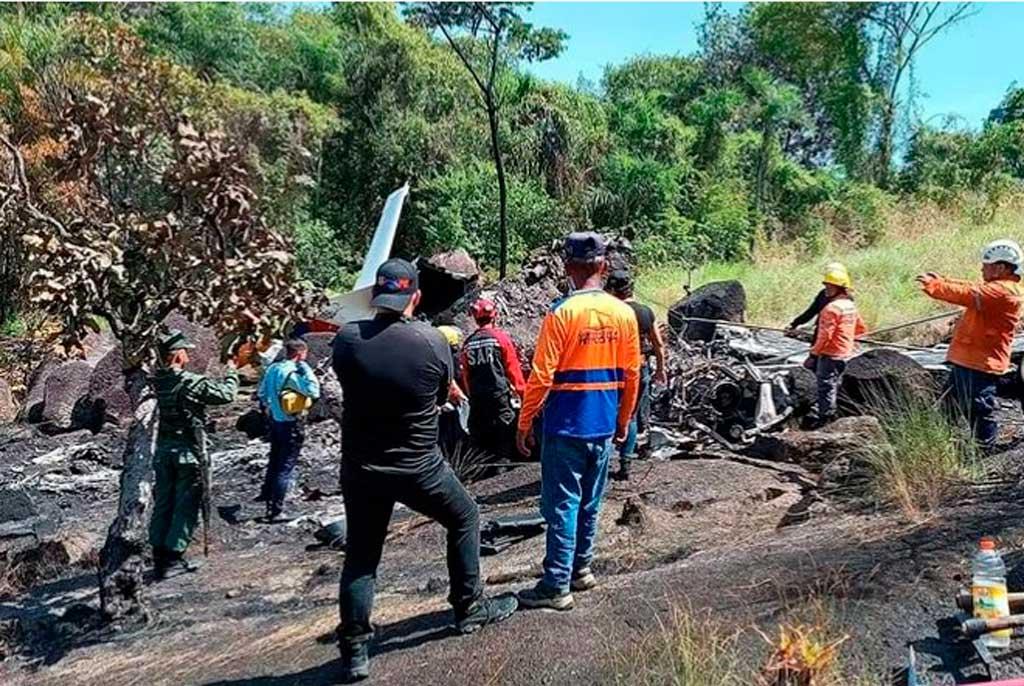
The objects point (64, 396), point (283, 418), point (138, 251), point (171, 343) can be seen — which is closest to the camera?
point (138, 251)

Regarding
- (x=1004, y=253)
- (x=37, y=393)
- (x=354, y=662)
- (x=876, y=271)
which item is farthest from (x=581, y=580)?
(x=876, y=271)

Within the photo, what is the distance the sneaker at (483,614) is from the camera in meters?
5.05

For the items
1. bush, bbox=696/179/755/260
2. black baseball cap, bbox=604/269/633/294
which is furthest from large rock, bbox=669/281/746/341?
bush, bbox=696/179/755/260

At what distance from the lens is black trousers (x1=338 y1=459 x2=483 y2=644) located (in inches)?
189

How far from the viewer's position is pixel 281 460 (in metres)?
9.21

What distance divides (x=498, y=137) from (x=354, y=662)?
68.1 feet

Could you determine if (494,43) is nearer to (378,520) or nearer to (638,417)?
(638,417)

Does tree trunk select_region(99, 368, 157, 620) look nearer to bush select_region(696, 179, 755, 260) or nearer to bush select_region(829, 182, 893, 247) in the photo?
bush select_region(696, 179, 755, 260)

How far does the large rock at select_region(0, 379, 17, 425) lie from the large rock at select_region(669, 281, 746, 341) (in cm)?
947

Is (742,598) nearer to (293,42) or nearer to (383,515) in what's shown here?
(383,515)

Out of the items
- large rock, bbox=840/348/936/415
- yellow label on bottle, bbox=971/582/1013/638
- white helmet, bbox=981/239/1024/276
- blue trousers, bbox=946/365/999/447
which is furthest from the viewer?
large rock, bbox=840/348/936/415

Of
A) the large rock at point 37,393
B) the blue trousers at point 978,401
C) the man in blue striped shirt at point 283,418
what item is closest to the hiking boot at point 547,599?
the blue trousers at point 978,401

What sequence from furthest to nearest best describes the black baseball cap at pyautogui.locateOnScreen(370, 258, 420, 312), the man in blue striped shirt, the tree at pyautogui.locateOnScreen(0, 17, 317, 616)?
the man in blue striped shirt → the tree at pyautogui.locateOnScreen(0, 17, 317, 616) → the black baseball cap at pyautogui.locateOnScreen(370, 258, 420, 312)

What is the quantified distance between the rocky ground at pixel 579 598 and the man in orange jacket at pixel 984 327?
0.52 metres
